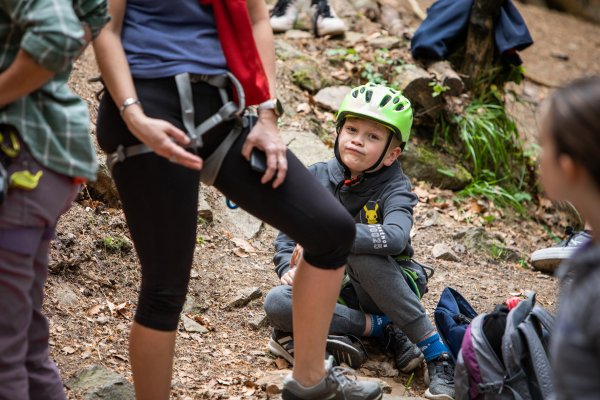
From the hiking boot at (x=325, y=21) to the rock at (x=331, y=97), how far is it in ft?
3.32

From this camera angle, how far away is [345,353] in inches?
172

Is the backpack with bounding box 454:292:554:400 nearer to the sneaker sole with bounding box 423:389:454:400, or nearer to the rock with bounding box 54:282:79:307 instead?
the sneaker sole with bounding box 423:389:454:400

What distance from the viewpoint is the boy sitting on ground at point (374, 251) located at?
14.1ft

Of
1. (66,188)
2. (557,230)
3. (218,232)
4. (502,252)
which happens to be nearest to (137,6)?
(66,188)

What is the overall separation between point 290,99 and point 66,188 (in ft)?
17.8

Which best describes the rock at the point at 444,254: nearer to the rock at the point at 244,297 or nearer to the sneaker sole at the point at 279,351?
the rock at the point at 244,297

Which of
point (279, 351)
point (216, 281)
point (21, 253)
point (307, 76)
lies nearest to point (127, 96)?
point (21, 253)

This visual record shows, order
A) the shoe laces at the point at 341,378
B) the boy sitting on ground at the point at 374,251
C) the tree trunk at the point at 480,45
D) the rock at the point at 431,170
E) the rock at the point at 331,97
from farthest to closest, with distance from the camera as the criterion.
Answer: the rock at the point at 331,97
the tree trunk at the point at 480,45
the rock at the point at 431,170
the boy sitting on ground at the point at 374,251
the shoe laces at the point at 341,378

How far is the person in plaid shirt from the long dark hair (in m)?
1.38

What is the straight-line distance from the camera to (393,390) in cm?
437

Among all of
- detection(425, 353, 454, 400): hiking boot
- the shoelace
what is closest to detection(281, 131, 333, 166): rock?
the shoelace

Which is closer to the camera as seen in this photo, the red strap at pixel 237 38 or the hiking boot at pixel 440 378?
the red strap at pixel 237 38

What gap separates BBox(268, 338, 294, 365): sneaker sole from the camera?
445 cm

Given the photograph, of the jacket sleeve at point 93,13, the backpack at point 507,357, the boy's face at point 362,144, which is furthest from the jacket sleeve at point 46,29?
the boy's face at point 362,144
